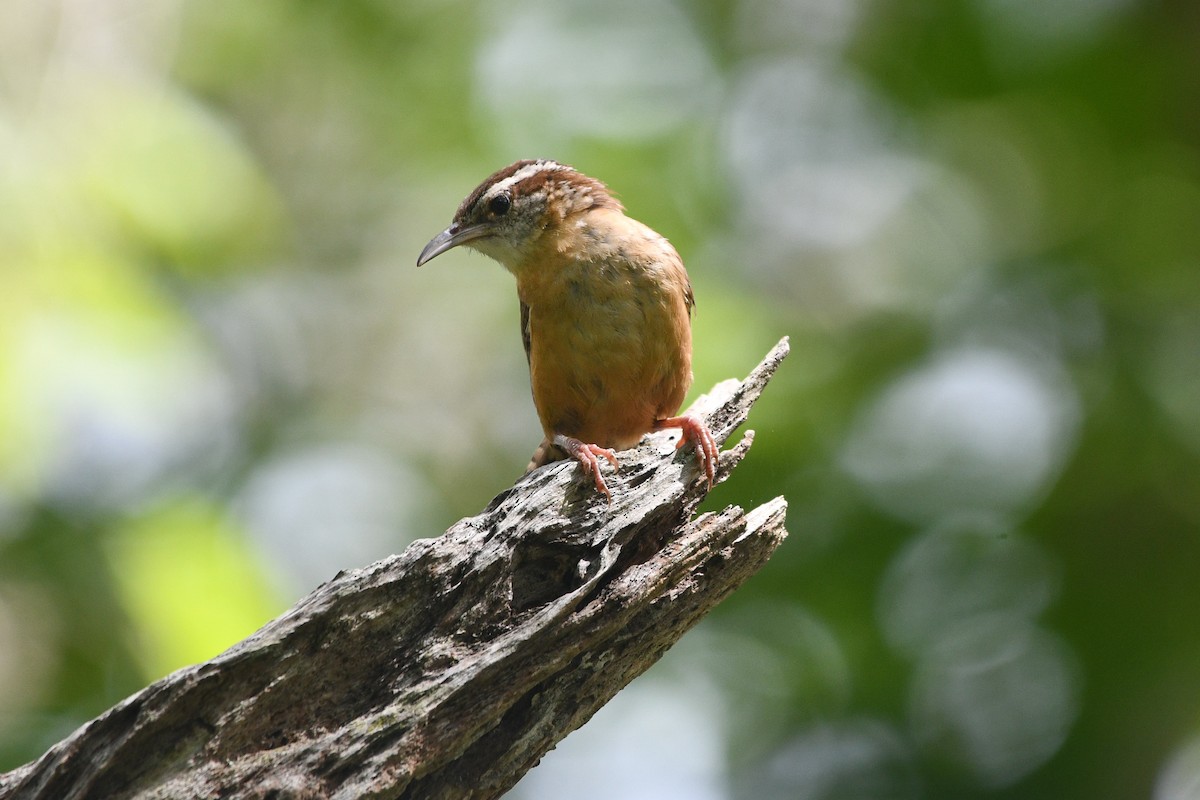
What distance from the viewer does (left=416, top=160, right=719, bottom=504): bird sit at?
18.2ft

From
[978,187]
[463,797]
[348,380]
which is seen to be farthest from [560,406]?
[978,187]

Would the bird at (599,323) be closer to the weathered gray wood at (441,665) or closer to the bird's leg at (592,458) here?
the bird's leg at (592,458)

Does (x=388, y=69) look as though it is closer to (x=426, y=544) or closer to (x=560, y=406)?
(x=560, y=406)

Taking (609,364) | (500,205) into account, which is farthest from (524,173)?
(609,364)

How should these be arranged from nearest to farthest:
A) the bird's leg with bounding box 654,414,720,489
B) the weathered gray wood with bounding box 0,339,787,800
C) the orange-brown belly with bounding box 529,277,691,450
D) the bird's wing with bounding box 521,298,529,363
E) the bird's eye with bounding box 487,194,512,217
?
1. the weathered gray wood with bounding box 0,339,787,800
2. the bird's leg with bounding box 654,414,720,489
3. the orange-brown belly with bounding box 529,277,691,450
4. the bird's wing with bounding box 521,298,529,363
5. the bird's eye with bounding box 487,194,512,217

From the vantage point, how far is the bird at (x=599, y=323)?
5.55 metres

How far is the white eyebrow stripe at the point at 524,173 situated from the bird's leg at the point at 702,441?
86.7 inches

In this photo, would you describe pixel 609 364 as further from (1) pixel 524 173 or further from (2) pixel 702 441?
(1) pixel 524 173

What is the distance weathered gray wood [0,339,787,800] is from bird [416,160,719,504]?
136 cm

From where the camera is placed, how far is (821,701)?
8.43 metres

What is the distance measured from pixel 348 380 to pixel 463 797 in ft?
24.5

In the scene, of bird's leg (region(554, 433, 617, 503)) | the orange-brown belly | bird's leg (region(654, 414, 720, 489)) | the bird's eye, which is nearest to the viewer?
bird's leg (region(554, 433, 617, 503))

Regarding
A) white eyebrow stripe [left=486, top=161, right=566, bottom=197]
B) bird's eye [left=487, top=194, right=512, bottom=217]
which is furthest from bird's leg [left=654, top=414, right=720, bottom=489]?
white eyebrow stripe [left=486, top=161, right=566, bottom=197]

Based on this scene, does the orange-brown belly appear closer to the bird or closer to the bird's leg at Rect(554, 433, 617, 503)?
the bird
